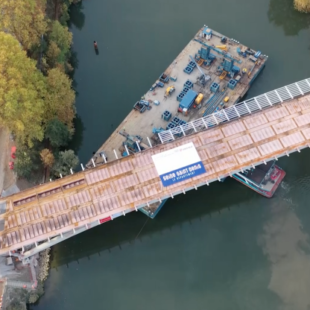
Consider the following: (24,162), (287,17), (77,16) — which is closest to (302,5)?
(287,17)

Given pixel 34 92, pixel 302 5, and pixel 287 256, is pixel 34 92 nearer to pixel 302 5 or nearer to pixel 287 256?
pixel 287 256

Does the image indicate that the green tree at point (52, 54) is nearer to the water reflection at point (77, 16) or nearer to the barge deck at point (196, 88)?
the water reflection at point (77, 16)

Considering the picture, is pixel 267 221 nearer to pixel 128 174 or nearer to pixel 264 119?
pixel 264 119

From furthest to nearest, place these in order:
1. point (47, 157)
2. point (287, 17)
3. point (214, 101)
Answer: point (287, 17) → point (214, 101) → point (47, 157)

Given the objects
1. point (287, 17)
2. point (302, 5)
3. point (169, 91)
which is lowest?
point (169, 91)

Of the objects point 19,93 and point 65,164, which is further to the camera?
point 65,164

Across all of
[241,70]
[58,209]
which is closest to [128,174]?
[58,209]

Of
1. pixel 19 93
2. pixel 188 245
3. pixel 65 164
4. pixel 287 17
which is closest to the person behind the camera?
pixel 19 93
